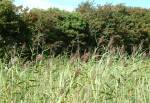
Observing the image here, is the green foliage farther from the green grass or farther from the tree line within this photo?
the green grass

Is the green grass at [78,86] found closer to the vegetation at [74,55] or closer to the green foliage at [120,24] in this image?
the vegetation at [74,55]

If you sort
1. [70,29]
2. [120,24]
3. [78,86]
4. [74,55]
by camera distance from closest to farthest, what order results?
[78,86] < [74,55] < [70,29] < [120,24]

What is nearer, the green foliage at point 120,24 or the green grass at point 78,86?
the green grass at point 78,86

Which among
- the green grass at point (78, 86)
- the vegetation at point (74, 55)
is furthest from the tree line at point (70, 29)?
the green grass at point (78, 86)

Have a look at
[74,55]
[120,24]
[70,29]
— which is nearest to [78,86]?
[74,55]

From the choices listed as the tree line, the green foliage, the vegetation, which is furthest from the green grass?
the green foliage

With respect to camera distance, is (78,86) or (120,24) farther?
(120,24)

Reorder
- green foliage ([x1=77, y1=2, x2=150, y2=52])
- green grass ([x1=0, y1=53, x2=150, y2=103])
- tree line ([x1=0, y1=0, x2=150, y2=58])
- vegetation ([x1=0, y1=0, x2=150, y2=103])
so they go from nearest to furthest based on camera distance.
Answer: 1. green grass ([x1=0, y1=53, x2=150, y2=103])
2. vegetation ([x1=0, y1=0, x2=150, y2=103])
3. tree line ([x1=0, y1=0, x2=150, y2=58])
4. green foliage ([x1=77, y1=2, x2=150, y2=52])

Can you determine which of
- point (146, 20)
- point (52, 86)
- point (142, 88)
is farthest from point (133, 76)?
point (146, 20)

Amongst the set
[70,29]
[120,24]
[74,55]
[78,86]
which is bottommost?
[120,24]

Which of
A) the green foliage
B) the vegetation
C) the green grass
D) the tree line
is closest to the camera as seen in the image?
the green grass

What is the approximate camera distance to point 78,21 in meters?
17.9

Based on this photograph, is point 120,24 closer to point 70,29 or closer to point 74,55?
point 70,29

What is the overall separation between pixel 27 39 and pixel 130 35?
669cm
